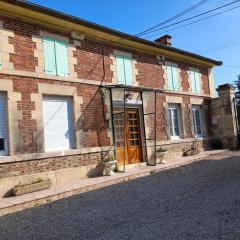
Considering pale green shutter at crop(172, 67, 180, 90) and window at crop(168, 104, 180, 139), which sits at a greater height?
pale green shutter at crop(172, 67, 180, 90)

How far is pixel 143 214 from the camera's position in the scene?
616 cm

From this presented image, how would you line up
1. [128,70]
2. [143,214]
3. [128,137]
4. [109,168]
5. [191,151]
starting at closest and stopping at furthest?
1. [143,214]
2. [109,168]
3. [128,137]
4. [128,70]
5. [191,151]

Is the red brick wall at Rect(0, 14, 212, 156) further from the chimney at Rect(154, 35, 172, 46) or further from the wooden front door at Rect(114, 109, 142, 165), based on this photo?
the chimney at Rect(154, 35, 172, 46)

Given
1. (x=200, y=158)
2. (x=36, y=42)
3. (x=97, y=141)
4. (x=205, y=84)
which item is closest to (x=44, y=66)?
(x=36, y=42)

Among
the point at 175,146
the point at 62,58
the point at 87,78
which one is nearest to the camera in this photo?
the point at 62,58

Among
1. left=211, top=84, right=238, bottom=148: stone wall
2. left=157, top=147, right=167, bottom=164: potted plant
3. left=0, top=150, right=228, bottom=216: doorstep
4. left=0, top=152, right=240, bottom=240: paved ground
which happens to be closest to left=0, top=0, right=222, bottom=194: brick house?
left=157, top=147, right=167, bottom=164: potted plant

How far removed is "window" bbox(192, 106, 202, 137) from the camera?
17.2 metres

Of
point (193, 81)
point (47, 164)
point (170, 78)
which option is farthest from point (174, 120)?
point (47, 164)

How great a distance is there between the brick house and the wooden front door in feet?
0.12

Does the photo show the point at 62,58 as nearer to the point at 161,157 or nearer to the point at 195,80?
the point at 161,157

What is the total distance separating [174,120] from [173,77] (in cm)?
195

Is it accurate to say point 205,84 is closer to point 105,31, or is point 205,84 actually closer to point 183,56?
point 183,56

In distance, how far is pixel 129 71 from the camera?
1361 cm

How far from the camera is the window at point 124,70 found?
13.2 m
